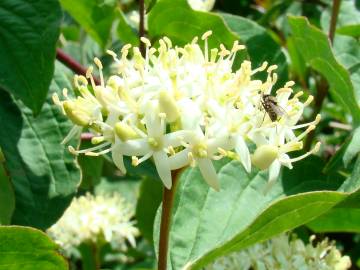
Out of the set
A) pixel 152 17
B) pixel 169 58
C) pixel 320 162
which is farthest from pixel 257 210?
pixel 152 17

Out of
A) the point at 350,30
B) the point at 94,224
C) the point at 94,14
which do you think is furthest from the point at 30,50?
the point at 94,224

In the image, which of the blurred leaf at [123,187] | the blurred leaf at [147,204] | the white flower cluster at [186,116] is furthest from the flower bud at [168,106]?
the blurred leaf at [123,187]

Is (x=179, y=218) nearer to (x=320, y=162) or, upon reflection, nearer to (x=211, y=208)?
(x=211, y=208)

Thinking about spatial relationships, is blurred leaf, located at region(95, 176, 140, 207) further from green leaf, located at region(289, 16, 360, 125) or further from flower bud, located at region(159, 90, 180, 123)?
flower bud, located at region(159, 90, 180, 123)

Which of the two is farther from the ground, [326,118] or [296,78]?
[296,78]

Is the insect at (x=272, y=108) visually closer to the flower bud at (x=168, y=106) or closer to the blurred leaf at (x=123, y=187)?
the flower bud at (x=168, y=106)
